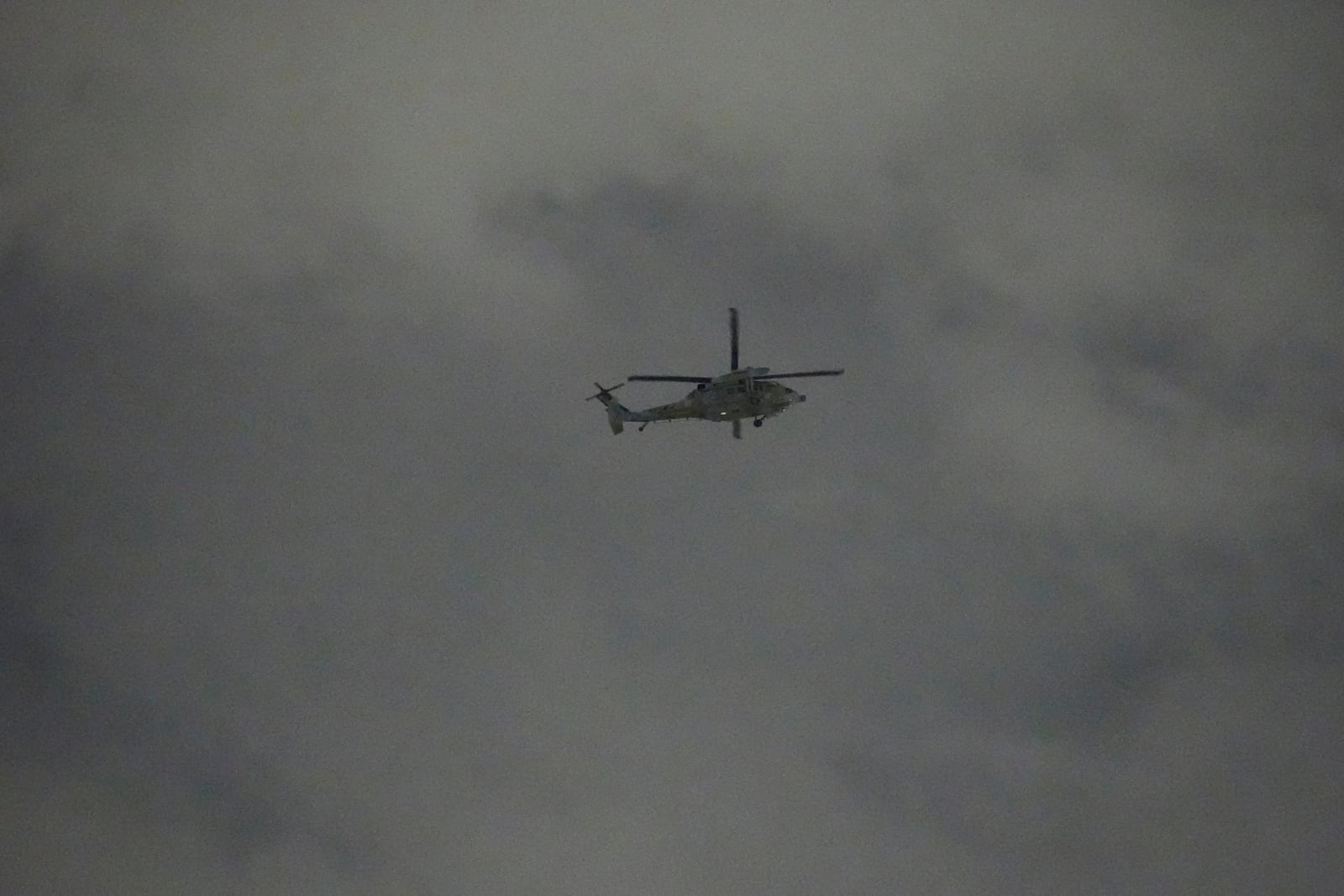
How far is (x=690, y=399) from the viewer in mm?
117938

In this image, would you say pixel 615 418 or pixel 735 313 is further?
pixel 615 418

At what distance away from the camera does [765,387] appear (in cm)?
11506

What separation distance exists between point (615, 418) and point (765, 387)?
615 inches

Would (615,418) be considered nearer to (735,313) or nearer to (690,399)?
(690,399)

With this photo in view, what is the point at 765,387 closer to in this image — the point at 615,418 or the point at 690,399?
the point at 690,399

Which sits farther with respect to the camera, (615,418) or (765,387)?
(615,418)

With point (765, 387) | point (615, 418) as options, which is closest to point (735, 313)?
point (765, 387)

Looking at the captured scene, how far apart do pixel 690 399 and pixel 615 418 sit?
9426mm

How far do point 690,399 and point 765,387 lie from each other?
6462 millimetres

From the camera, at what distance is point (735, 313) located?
371ft

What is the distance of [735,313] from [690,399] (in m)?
8.76

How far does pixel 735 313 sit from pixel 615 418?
17.1m

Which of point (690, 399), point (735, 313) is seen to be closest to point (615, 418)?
point (690, 399)
